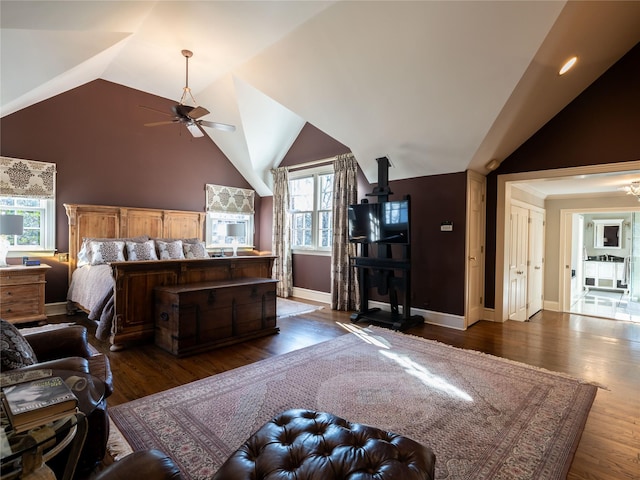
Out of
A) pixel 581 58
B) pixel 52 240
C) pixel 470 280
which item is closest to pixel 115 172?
pixel 52 240

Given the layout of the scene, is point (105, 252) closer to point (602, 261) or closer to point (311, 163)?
point (311, 163)

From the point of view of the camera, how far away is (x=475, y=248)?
5020 millimetres

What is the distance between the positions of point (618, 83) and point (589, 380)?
3.51 metres

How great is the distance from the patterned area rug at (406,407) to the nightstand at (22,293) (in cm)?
324

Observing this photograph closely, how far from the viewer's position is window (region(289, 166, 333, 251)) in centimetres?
654

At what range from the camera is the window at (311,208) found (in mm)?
6535

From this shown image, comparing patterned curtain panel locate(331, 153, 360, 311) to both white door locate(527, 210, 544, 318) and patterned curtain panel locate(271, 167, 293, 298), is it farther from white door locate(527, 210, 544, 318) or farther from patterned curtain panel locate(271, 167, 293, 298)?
white door locate(527, 210, 544, 318)

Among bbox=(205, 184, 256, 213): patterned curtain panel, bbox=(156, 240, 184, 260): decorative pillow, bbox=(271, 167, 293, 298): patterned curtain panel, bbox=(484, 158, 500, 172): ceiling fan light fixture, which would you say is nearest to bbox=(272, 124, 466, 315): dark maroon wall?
bbox=(484, 158, 500, 172): ceiling fan light fixture

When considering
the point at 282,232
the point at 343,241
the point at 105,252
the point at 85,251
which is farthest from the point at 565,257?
the point at 85,251

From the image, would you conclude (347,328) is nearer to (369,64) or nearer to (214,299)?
(214,299)

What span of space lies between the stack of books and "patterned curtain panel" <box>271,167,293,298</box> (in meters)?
5.64

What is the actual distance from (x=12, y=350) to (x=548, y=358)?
14.7 feet

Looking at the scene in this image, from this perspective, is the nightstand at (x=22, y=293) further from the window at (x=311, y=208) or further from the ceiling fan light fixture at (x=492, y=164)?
the ceiling fan light fixture at (x=492, y=164)

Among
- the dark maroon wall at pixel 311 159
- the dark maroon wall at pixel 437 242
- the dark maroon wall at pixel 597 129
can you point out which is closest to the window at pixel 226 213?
the dark maroon wall at pixel 311 159
